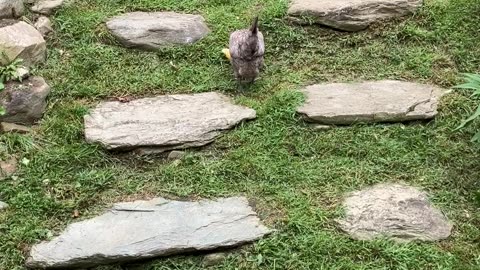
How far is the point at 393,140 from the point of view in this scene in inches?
149

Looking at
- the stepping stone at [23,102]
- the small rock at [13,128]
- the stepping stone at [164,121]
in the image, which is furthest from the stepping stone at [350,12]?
the small rock at [13,128]

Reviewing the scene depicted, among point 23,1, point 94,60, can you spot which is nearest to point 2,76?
point 94,60

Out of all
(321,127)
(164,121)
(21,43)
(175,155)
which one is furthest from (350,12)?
(21,43)

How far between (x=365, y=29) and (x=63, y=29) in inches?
86.8

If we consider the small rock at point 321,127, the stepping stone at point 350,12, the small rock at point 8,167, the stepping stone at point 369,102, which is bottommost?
the small rock at point 8,167

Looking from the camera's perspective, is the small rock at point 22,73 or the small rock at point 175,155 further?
the small rock at point 22,73

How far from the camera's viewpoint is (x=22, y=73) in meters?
3.99

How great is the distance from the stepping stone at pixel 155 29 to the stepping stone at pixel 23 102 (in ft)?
2.64

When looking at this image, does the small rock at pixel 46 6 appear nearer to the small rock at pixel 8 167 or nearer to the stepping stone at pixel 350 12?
the small rock at pixel 8 167

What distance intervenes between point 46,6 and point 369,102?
8.14 ft

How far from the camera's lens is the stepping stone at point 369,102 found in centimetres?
390

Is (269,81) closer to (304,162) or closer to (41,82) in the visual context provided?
(304,162)

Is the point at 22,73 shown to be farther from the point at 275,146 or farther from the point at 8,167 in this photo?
the point at 275,146

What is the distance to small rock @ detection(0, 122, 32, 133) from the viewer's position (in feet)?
12.5
